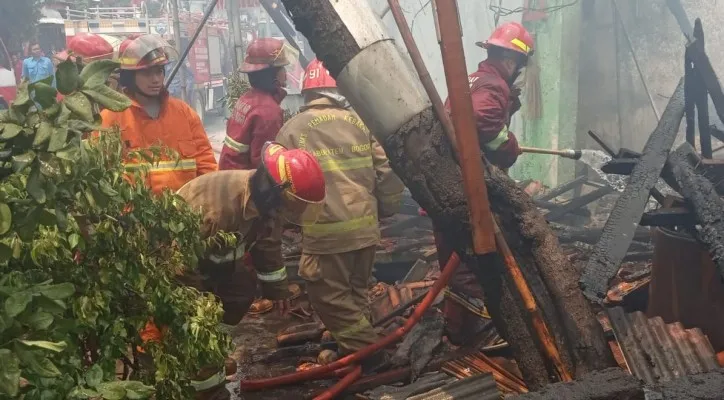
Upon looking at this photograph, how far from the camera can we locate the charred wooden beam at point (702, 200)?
3174mm

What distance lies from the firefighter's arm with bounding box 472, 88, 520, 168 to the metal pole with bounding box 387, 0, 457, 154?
1522 millimetres

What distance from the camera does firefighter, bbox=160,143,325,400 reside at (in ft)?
10.9

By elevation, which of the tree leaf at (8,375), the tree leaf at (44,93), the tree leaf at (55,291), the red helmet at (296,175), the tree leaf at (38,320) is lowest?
the red helmet at (296,175)

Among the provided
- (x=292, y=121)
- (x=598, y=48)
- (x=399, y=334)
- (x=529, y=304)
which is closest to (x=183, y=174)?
(x=292, y=121)

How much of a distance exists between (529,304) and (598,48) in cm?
676

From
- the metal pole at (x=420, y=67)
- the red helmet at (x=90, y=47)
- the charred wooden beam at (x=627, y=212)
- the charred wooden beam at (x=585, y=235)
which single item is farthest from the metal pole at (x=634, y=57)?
the red helmet at (x=90, y=47)

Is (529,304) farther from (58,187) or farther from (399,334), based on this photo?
(58,187)

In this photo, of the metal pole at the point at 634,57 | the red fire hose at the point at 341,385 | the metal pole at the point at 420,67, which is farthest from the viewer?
the metal pole at the point at 634,57

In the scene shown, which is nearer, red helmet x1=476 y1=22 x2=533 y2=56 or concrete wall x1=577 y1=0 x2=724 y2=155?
red helmet x1=476 y1=22 x2=533 y2=56

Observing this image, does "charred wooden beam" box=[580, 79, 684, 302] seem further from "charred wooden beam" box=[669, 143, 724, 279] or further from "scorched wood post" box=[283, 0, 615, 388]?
"scorched wood post" box=[283, 0, 615, 388]

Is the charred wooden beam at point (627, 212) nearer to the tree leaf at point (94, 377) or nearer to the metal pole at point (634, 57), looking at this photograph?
the tree leaf at point (94, 377)

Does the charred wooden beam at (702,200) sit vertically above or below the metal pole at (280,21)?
below

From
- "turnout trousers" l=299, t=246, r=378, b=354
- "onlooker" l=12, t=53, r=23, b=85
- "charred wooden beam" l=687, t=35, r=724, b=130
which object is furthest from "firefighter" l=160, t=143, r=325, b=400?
"onlooker" l=12, t=53, r=23, b=85

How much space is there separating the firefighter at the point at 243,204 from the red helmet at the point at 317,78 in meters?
1.13
